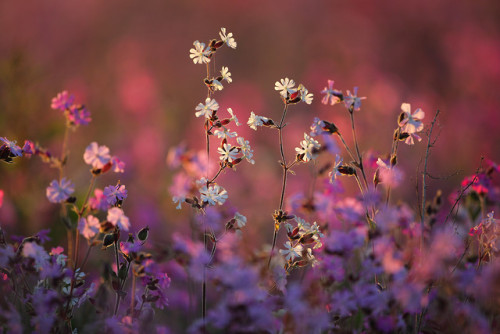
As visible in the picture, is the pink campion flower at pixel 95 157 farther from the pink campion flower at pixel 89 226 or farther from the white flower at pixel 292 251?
the white flower at pixel 292 251

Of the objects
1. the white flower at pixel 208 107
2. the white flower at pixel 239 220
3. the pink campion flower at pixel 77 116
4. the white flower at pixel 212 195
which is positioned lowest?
the white flower at pixel 239 220

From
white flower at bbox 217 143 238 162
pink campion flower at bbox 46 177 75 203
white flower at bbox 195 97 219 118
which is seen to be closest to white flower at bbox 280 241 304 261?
white flower at bbox 217 143 238 162

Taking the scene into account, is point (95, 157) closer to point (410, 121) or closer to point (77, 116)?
point (77, 116)

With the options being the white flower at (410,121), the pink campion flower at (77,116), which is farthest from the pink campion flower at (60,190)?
the white flower at (410,121)

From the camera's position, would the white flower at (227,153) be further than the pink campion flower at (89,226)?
Yes

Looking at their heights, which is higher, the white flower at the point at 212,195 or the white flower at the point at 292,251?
the white flower at the point at 212,195

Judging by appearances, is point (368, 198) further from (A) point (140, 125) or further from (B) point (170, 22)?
(B) point (170, 22)

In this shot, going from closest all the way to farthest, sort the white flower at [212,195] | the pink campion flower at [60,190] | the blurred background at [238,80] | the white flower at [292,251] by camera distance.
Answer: the pink campion flower at [60,190] → the white flower at [212,195] → the white flower at [292,251] → the blurred background at [238,80]

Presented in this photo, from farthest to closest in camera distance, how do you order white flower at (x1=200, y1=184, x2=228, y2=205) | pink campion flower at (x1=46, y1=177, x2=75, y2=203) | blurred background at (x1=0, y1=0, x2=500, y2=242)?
1. blurred background at (x1=0, y1=0, x2=500, y2=242)
2. white flower at (x1=200, y1=184, x2=228, y2=205)
3. pink campion flower at (x1=46, y1=177, x2=75, y2=203)

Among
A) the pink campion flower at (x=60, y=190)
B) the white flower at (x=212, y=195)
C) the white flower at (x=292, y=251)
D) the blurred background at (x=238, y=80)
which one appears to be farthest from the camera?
the blurred background at (x=238, y=80)

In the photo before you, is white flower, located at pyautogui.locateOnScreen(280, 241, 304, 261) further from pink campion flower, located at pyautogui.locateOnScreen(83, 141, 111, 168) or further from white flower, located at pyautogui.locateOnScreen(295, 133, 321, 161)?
pink campion flower, located at pyautogui.locateOnScreen(83, 141, 111, 168)
